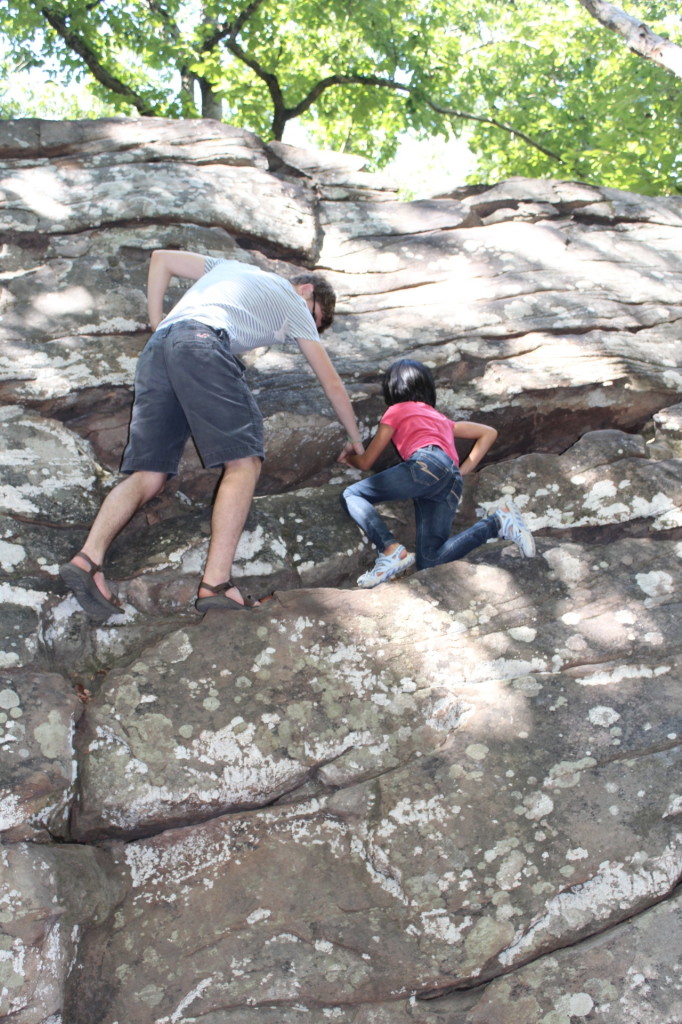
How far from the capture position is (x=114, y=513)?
4.65 m

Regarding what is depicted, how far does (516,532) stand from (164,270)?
279cm

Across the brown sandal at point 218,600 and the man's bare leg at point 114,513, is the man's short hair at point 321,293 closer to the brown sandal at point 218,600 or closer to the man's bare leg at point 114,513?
the man's bare leg at point 114,513

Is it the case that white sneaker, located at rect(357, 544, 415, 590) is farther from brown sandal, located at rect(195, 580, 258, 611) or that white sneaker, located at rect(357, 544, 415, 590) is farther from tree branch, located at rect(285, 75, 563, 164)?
tree branch, located at rect(285, 75, 563, 164)

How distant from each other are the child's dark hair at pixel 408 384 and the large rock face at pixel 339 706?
1.50 ft

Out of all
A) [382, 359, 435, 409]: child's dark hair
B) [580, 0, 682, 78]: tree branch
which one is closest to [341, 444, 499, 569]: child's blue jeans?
[382, 359, 435, 409]: child's dark hair

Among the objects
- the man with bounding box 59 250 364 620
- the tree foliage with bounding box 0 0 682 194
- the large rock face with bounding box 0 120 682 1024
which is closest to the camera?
the large rock face with bounding box 0 120 682 1024

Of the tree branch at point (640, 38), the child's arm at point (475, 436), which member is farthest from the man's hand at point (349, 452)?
the tree branch at point (640, 38)

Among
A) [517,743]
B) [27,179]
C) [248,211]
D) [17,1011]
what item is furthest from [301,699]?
[27,179]

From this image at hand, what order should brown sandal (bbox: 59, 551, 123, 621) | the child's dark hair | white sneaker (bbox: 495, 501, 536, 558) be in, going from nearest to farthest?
brown sandal (bbox: 59, 551, 123, 621) < white sneaker (bbox: 495, 501, 536, 558) < the child's dark hair

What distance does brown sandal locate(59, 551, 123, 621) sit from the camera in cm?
442

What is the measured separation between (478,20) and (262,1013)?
17.7m

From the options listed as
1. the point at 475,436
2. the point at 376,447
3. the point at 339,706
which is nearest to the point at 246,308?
the point at 376,447

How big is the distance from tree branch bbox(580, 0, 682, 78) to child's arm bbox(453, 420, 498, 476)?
5.31 meters

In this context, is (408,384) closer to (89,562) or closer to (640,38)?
(89,562)
